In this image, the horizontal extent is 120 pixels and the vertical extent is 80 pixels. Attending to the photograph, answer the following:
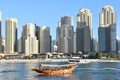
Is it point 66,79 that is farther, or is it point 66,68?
point 66,68

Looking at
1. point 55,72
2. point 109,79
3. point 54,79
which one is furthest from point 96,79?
point 55,72

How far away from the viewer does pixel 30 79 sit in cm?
11431

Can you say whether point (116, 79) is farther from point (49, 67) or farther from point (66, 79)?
point (49, 67)

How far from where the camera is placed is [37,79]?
114m

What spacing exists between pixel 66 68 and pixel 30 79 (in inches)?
1116

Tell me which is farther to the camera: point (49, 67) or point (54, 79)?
point (49, 67)

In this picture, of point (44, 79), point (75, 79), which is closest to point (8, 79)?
point (44, 79)

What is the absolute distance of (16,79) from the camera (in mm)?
115625

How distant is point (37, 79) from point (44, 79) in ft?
8.22

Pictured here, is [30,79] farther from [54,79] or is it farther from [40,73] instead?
[40,73]

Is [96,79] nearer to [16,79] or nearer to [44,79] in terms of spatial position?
[44,79]

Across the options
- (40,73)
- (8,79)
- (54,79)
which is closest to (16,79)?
(8,79)

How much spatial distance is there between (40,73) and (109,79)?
2858cm

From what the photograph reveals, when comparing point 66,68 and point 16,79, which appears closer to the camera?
point 16,79
